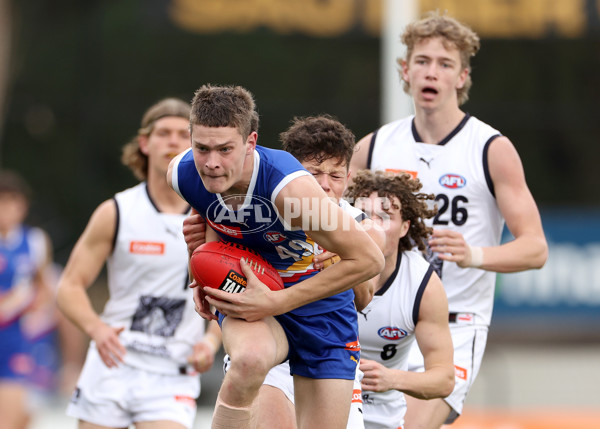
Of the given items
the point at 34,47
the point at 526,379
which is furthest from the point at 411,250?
the point at 34,47

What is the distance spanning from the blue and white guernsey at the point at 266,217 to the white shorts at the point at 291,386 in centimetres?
47

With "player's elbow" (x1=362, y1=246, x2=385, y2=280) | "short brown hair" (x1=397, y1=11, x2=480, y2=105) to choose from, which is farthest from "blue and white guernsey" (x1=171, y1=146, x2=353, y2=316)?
"short brown hair" (x1=397, y1=11, x2=480, y2=105)

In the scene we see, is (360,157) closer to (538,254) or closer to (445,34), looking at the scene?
(445,34)

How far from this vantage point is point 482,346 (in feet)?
19.6

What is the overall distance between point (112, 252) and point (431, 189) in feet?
6.33

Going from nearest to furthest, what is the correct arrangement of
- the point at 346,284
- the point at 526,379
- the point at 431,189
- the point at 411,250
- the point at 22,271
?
the point at 346,284, the point at 411,250, the point at 431,189, the point at 22,271, the point at 526,379

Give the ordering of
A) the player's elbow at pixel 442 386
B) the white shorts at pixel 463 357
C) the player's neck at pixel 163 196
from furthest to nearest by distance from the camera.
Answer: the player's neck at pixel 163 196 < the white shorts at pixel 463 357 < the player's elbow at pixel 442 386

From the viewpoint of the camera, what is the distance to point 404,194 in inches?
211

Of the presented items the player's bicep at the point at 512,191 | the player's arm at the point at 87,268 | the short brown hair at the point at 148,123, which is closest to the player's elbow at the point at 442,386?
the player's bicep at the point at 512,191

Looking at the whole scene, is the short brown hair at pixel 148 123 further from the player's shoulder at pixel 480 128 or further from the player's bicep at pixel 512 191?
the player's bicep at pixel 512 191

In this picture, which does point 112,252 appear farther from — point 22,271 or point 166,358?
point 22,271

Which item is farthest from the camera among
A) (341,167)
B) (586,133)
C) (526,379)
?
(586,133)

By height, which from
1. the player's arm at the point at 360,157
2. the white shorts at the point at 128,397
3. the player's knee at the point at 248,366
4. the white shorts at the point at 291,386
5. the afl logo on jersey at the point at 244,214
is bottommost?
the white shorts at the point at 128,397

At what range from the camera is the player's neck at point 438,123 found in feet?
19.7
